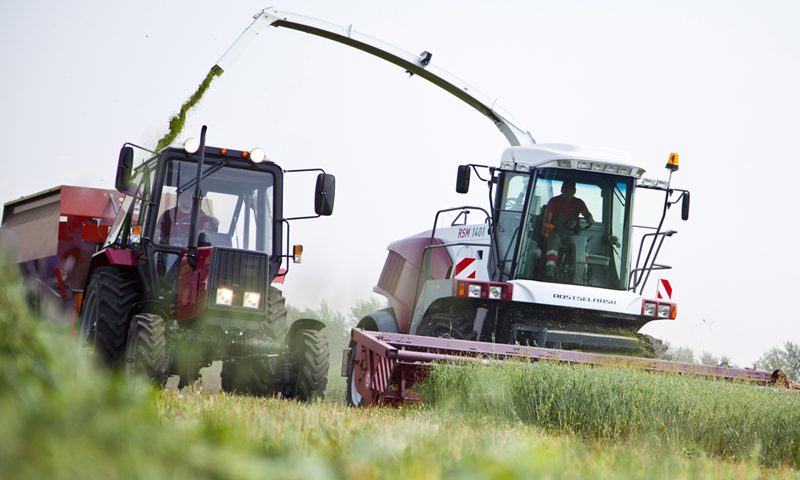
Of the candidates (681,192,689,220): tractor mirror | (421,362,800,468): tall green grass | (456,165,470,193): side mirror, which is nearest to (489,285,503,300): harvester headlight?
(456,165,470,193): side mirror

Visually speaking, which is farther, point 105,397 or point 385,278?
point 385,278

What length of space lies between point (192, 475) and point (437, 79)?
13725 mm

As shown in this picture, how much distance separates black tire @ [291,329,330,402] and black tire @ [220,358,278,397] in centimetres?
23

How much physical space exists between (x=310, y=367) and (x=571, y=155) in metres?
3.76

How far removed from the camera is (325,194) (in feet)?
30.0

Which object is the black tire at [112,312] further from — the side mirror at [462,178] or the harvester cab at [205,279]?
the side mirror at [462,178]

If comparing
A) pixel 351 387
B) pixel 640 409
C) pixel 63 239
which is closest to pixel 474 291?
pixel 351 387

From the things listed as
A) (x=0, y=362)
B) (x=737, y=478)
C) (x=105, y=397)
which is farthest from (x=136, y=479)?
(x=737, y=478)

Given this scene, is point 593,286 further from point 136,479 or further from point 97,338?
point 136,479

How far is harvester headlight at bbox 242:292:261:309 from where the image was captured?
29.2 feet

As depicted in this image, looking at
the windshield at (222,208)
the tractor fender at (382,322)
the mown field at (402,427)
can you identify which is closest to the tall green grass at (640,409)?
the mown field at (402,427)

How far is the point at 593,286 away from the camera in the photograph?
11.1 metres

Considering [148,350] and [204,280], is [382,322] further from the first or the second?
[148,350]

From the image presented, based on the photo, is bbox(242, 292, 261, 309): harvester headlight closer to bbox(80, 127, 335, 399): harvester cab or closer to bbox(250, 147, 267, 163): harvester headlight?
bbox(80, 127, 335, 399): harvester cab
